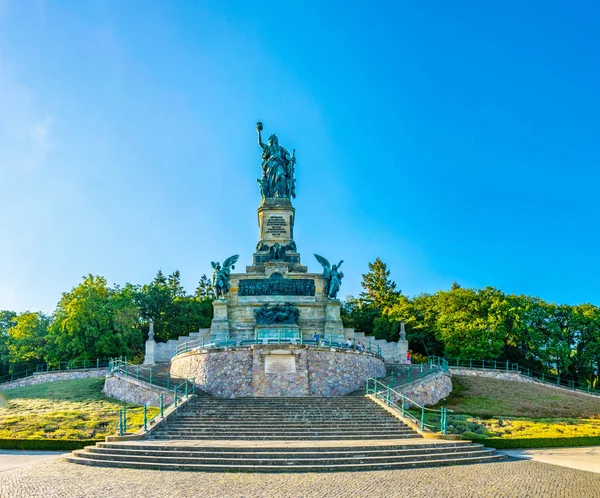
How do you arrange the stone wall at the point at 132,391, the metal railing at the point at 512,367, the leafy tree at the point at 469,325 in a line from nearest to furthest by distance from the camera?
Answer: the stone wall at the point at 132,391 → the metal railing at the point at 512,367 → the leafy tree at the point at 469,325

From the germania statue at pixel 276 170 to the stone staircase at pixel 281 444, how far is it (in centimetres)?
2825

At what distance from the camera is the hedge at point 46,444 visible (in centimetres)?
1962

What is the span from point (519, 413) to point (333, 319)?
16009 mm

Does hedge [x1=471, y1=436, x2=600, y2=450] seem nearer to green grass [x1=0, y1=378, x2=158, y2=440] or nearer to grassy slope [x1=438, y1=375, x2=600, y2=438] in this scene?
grassy slope [x1=438, y1=375, x2=600, y2=438]

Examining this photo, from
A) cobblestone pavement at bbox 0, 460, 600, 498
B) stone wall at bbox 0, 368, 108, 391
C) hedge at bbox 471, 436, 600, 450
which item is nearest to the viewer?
cobblestone pavement at bbox 0, 460, 600, 498

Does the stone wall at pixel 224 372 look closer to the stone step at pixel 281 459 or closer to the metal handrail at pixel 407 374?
the metal handrail at pixel 407 374

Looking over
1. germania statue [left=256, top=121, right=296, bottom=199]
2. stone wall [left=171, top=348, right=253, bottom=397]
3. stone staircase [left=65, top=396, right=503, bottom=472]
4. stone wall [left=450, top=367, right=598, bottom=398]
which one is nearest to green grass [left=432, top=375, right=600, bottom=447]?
stone wall [left=450, top=367, right=598, bottom=398]

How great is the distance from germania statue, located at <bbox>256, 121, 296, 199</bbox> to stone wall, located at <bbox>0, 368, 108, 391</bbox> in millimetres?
20480

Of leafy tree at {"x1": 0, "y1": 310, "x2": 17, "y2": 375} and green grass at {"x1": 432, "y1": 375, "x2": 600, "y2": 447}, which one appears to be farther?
leafy tree at {"x1": 0, "y1": 310, "x2": 17, "y2": 375}

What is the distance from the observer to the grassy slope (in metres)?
23.1

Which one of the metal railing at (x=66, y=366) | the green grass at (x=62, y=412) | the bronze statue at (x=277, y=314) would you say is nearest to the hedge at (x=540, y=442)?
the green grass at (x=62, y=412)

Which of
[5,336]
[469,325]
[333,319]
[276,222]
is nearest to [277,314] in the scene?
[333,319]

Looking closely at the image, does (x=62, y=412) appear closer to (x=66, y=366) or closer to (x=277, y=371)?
(x=277, y=371)

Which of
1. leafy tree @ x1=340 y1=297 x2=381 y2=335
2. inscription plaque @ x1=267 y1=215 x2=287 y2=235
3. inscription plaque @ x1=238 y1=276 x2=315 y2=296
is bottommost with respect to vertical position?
leafy tree @ x1=340 y1=297 x2=381 y2=335
